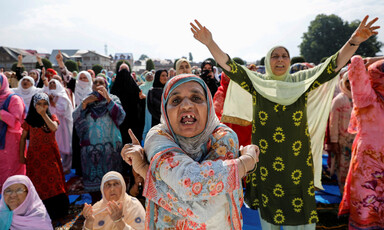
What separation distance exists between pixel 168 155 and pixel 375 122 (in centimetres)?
238

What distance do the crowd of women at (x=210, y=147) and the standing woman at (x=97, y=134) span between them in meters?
0.01

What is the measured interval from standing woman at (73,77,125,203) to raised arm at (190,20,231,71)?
1886 mm

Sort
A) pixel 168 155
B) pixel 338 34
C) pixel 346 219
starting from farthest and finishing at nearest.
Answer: pixel 338 34 → pixel 346 219 → pixel 168 155

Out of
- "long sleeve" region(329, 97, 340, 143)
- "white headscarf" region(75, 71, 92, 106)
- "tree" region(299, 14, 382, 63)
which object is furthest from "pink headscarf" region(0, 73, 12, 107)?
"tree" region(299, 14, 382, 63)

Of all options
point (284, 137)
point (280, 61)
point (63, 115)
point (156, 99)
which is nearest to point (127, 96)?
point (156, 99)

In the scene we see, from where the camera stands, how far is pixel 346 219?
121 inches

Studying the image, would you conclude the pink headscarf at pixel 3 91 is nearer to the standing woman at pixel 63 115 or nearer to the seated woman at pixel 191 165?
the standing woman at pixel 63 115

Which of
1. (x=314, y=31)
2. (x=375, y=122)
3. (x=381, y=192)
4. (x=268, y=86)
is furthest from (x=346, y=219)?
(x=314, y=31)

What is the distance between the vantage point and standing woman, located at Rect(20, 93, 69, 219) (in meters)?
3.28

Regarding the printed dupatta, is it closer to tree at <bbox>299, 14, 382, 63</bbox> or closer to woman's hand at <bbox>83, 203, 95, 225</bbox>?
woman's hand at <bbox>83, 203, 95, 225</bbox>

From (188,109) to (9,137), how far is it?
11.6 feet

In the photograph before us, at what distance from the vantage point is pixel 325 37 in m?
47.1

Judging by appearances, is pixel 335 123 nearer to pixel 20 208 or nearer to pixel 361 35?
pixel 361 35

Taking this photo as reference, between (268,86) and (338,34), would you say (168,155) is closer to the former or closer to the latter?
(268,86)
